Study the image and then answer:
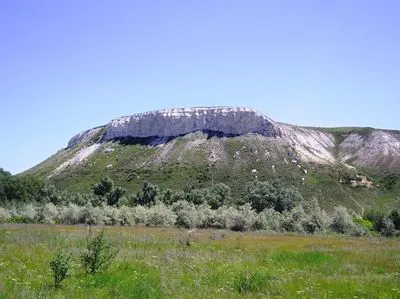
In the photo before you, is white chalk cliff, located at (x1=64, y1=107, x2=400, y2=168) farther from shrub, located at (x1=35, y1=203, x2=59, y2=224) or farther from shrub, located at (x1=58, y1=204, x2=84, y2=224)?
shrub, located at (x1=58, y1=204, x2=84, y2=224)

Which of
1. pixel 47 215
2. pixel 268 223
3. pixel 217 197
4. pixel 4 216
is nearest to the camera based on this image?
pixel 4 216

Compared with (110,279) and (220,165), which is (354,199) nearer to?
(220,165)

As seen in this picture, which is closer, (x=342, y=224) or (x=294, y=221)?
(x=342, y=224)

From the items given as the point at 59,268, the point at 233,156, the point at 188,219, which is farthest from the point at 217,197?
the point at 59,268

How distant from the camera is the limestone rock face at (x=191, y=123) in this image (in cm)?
15625

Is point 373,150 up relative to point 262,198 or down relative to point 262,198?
up

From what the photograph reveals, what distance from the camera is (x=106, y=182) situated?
101312mm

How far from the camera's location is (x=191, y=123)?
548 ft

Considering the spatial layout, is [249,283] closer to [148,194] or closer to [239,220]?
[239,220]

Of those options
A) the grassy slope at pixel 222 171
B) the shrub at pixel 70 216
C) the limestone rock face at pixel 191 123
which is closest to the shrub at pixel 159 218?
the shrub at pixel 70 216

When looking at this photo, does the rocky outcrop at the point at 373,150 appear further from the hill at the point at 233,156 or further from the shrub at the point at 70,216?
the shrub at the point at 70,216

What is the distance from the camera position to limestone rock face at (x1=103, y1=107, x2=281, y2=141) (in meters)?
156

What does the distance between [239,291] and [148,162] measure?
451ft

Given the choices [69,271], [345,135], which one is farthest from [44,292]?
[345,135]
